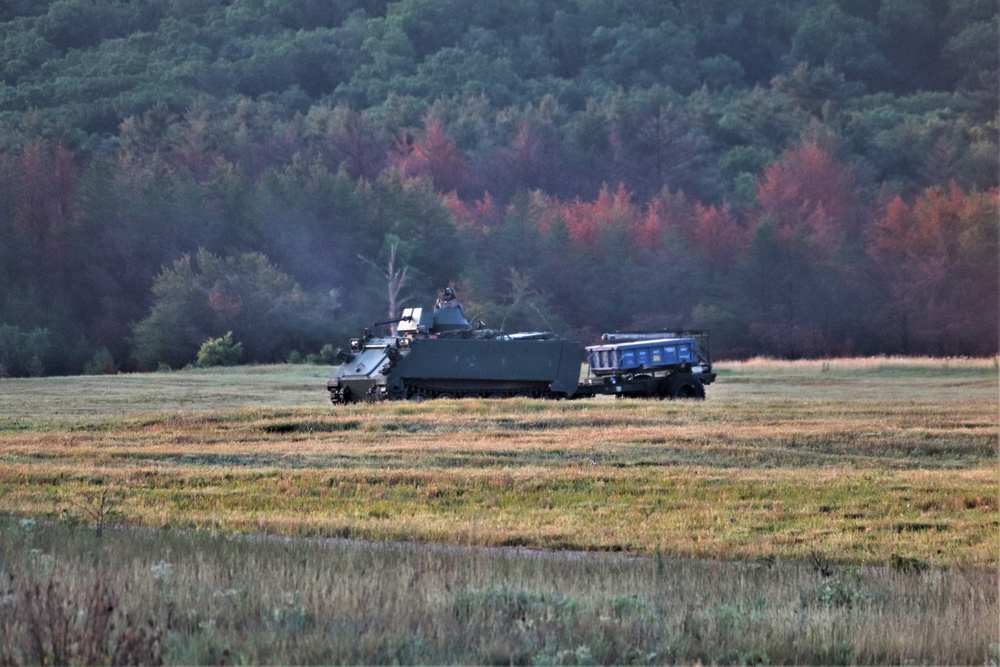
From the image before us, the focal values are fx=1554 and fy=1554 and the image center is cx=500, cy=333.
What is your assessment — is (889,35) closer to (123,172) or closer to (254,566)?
(123,172)

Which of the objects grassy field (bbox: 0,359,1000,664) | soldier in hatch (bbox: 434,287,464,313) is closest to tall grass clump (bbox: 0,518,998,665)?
grassy field (bbox: 0,359,1000,664)

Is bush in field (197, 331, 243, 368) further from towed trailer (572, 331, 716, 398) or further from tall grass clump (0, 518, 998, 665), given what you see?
tall grass clump (0, 518, 998, 665)

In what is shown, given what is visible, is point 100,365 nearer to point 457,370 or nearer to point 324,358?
point 324,358

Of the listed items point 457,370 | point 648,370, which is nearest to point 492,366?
point 457,370

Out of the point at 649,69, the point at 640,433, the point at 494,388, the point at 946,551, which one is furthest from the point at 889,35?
the point at 946,551

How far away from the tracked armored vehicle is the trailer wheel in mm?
21

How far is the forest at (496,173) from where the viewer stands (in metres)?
64.2

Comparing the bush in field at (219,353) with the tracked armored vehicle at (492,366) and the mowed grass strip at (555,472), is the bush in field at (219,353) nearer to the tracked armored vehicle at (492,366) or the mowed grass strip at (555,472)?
the tracked armored vehicle at (492,366)

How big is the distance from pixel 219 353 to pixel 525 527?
4018 centimetres

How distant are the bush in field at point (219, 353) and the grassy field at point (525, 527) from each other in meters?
22.9

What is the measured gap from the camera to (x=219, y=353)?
52562mm

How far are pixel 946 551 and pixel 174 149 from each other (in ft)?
226

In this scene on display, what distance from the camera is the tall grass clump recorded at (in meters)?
7.77

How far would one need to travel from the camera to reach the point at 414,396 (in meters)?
31.2
